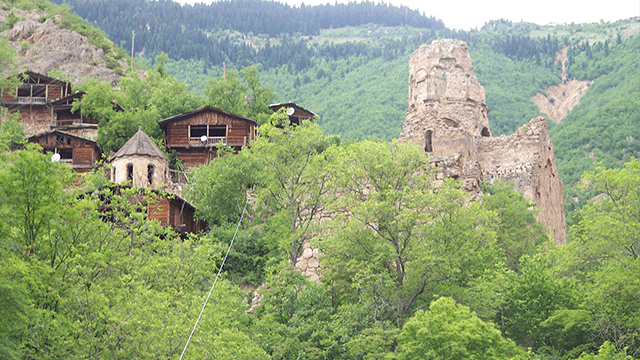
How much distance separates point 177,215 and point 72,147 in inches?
502

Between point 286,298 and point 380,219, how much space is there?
16.7ft

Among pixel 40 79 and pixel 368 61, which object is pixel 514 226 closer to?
pixel 40 79

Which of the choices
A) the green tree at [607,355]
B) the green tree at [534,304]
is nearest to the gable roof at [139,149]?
the green tree at [534,304]

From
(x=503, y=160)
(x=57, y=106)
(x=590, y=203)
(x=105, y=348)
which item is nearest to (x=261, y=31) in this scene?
(x=57, y=106)

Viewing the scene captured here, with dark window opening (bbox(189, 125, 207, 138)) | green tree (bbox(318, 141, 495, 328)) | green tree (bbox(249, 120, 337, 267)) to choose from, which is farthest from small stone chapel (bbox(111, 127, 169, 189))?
green tree (bbox(318, 141, 495, 328))

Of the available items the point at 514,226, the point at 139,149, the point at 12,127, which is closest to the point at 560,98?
the point at 514,226

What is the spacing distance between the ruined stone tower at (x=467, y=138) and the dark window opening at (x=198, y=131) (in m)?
14.4

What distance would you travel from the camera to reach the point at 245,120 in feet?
179

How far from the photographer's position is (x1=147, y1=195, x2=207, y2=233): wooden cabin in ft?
139

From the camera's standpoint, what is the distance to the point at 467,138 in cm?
4634

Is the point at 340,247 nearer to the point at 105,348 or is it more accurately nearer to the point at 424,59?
the point at 105,348

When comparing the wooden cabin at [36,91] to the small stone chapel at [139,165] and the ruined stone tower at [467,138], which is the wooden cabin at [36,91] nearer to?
the small stone chapel at [139,165]

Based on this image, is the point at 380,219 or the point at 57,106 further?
the point at 57,106

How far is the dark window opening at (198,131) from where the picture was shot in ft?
180
